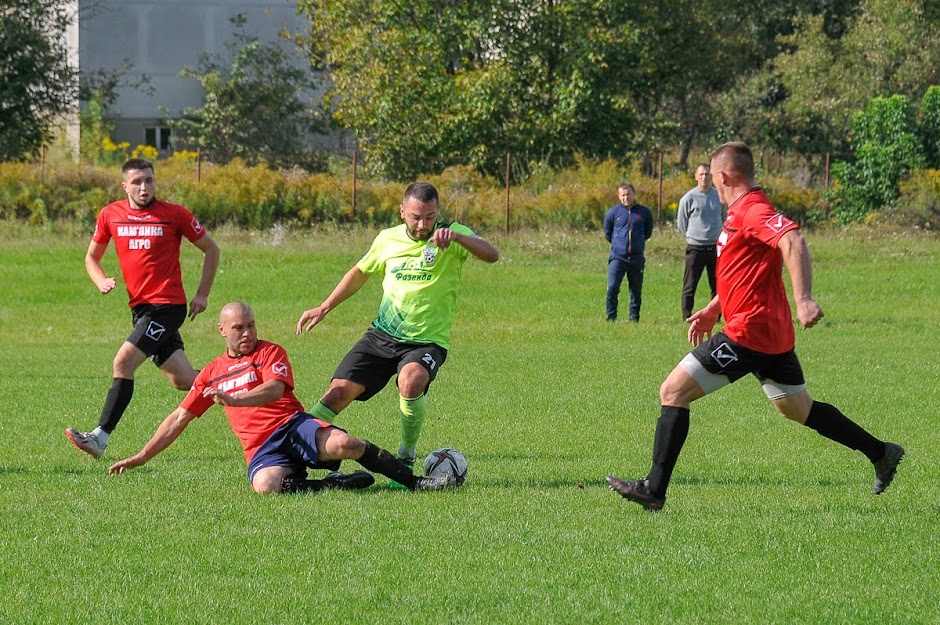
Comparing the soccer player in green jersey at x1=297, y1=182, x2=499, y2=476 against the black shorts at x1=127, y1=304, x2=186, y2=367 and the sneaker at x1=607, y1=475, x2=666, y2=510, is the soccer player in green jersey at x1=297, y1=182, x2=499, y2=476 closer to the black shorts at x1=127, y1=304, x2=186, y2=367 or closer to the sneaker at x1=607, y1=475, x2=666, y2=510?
the black shorts at x1=127, y1=304, x2=186, y2=367

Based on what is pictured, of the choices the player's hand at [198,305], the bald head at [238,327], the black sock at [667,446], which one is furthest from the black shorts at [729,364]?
the player's hand at [198,305]

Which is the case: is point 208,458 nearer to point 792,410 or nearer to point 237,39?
point 792,410

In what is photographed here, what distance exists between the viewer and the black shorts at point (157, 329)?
9.94 m

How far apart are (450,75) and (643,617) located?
30852mm

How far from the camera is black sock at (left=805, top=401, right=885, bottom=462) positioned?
760 centimetres

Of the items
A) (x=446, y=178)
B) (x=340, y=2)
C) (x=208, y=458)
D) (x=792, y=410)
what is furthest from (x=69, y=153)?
(x=792, y=410)

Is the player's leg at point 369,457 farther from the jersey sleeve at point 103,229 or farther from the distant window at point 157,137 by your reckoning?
the distant window at point 157,137

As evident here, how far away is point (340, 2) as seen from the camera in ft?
118

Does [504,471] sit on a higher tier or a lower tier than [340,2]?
lower

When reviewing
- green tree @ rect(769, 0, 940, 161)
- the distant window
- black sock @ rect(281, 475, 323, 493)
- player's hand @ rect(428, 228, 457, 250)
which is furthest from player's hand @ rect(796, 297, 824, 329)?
the distant window

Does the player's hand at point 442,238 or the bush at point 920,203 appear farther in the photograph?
the bush at point 920,203

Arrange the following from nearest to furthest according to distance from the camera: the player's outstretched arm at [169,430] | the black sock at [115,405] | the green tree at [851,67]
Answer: the player's outstretched arm at [169,430]
the black sock at [115,405]
the green tree at [851,67]

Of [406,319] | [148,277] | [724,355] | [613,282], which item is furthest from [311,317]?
[613,282]

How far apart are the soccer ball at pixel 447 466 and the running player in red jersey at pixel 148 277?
8.06 ft
